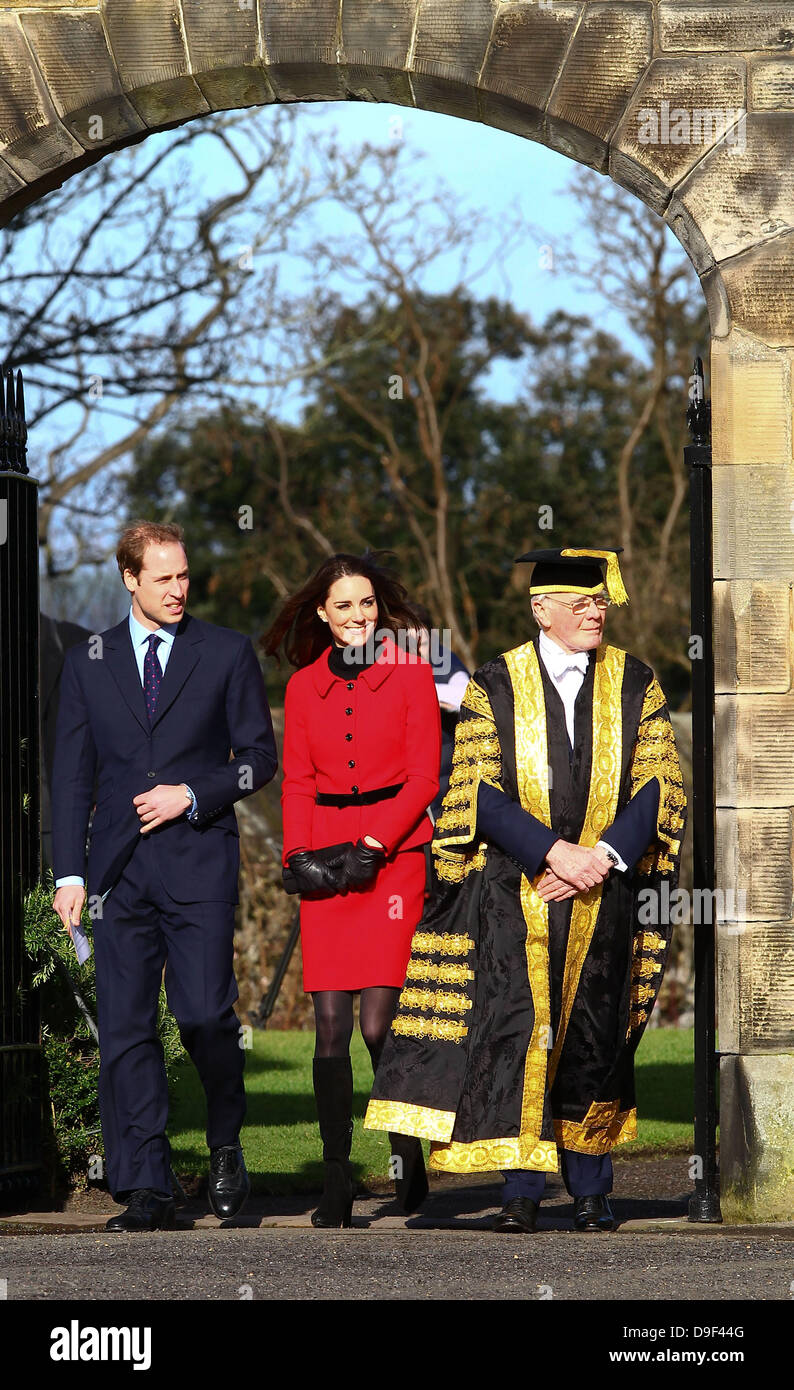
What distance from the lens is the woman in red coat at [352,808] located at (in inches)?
235

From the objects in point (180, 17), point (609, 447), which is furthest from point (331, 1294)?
point (609, 447)

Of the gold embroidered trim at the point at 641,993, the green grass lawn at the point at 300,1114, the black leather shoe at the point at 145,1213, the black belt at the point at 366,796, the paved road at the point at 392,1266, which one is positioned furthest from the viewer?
the green grass lawn at the point at 300,1114

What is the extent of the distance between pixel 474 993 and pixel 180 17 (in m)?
3.04

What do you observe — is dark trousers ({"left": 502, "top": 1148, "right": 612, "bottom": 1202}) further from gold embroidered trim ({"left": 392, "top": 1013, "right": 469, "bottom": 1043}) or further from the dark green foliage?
the dark green foliage

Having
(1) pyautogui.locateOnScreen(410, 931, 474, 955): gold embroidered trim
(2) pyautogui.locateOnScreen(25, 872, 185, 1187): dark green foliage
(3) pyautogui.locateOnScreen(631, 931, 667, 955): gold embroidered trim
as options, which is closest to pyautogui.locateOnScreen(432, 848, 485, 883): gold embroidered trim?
(1) pyautogui.locateOnScreen(410, 931, 474, 955): gold embroidered trim

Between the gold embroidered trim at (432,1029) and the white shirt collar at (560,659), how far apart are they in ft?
3.45

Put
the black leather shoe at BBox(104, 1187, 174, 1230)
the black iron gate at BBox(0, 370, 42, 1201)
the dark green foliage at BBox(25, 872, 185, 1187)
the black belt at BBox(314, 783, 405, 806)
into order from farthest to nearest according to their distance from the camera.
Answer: the dark green foliage at BBox(25, 872, 185, 1187)
the black iron gate at BBox(0, 370, 42, 1201)
the black belt at BBox(314, 783, 405, 806)
the black leather shoe at BBox(104, 1187, 174, 1230)

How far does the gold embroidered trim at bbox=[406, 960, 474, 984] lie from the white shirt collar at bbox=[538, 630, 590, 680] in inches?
35.1

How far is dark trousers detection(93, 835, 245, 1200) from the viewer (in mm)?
5758

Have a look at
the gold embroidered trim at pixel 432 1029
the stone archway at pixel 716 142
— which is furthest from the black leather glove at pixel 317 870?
the stone archway at pixel 716 142

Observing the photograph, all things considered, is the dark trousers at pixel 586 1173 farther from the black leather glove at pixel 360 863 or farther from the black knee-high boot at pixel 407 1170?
the black leather glove at pixel 360 863

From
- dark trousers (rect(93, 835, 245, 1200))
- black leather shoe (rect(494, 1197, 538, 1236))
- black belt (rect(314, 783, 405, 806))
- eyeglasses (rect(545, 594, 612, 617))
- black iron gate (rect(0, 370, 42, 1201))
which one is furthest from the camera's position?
black iron gate (rect(0, 370, 42, 1201))

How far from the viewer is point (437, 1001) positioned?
19.0 ft

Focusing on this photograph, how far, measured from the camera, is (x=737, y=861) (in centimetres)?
580
